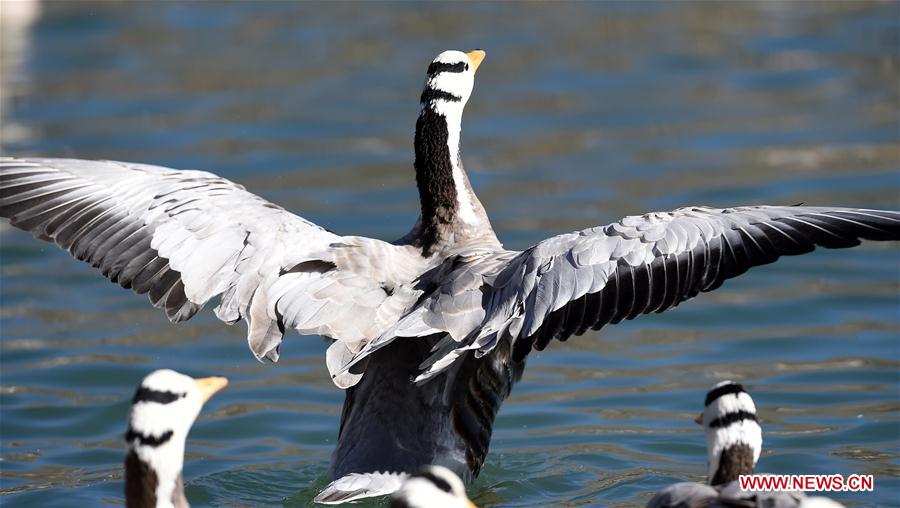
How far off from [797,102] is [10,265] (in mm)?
9646

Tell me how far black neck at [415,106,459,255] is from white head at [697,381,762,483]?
8.24ft

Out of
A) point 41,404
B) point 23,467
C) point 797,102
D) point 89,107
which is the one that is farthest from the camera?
point 89,107

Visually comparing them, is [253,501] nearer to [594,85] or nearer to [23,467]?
[23,467]

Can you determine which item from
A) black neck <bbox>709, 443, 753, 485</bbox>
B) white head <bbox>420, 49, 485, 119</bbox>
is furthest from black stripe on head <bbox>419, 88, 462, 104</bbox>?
black neck <bbox>709, 443, 753, 485</bbox>

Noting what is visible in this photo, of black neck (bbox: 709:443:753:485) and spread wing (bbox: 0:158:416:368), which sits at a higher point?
spread wing (bbox: 0:158:416:368)

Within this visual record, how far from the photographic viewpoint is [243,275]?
8062mm

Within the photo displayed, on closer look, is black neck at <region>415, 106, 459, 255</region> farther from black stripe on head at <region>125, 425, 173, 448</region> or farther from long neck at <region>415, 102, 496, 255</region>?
black stripe on head at <region>125, 425, 173, 448</region>

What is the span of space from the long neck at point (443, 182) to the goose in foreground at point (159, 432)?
8.08 ft

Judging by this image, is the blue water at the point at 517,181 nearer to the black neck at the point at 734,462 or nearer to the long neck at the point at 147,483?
the black neck at the point at 734,462

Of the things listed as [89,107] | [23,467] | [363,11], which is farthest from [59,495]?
[363,11]

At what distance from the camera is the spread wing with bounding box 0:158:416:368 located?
7898 millimetres

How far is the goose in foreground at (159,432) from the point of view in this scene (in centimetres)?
668

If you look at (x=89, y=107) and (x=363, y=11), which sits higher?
(x=363, y=11)

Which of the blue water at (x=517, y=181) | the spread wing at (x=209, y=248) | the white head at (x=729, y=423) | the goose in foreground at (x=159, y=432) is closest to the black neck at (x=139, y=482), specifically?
the goose in foreground at (x=159, y=432)
